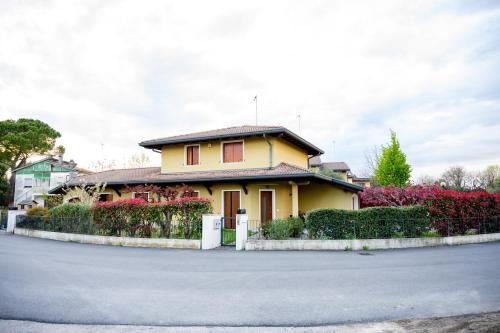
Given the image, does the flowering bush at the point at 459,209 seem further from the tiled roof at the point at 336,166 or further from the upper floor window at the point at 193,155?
the tiled roof at the point at 336,166

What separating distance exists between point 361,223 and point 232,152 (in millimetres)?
9804

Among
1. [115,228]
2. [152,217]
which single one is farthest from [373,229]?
[115,228]

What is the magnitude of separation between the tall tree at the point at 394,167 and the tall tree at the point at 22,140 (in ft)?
140

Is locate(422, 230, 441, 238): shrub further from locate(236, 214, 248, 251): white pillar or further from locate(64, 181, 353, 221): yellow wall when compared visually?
locate(236, 214, 248, 251): white pillar

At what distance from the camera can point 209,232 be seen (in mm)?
11984

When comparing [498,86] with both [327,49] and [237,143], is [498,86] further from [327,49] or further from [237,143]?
[237,143]

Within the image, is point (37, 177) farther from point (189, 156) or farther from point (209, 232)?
point (209, 232)

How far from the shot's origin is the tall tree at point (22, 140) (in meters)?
38.4

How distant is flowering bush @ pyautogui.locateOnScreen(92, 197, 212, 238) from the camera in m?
12.5

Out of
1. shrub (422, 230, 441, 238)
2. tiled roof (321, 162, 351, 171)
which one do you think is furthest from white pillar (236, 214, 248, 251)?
tiled roof (321, 162, 351, 171)

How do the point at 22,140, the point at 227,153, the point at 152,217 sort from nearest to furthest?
the point at 152,217
the point at 227,153
the point at 22,140

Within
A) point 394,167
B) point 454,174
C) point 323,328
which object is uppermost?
point 454,174

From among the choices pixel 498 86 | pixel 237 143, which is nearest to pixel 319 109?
pixel 237 143

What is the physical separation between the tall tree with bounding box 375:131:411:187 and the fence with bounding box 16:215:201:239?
2369cm
